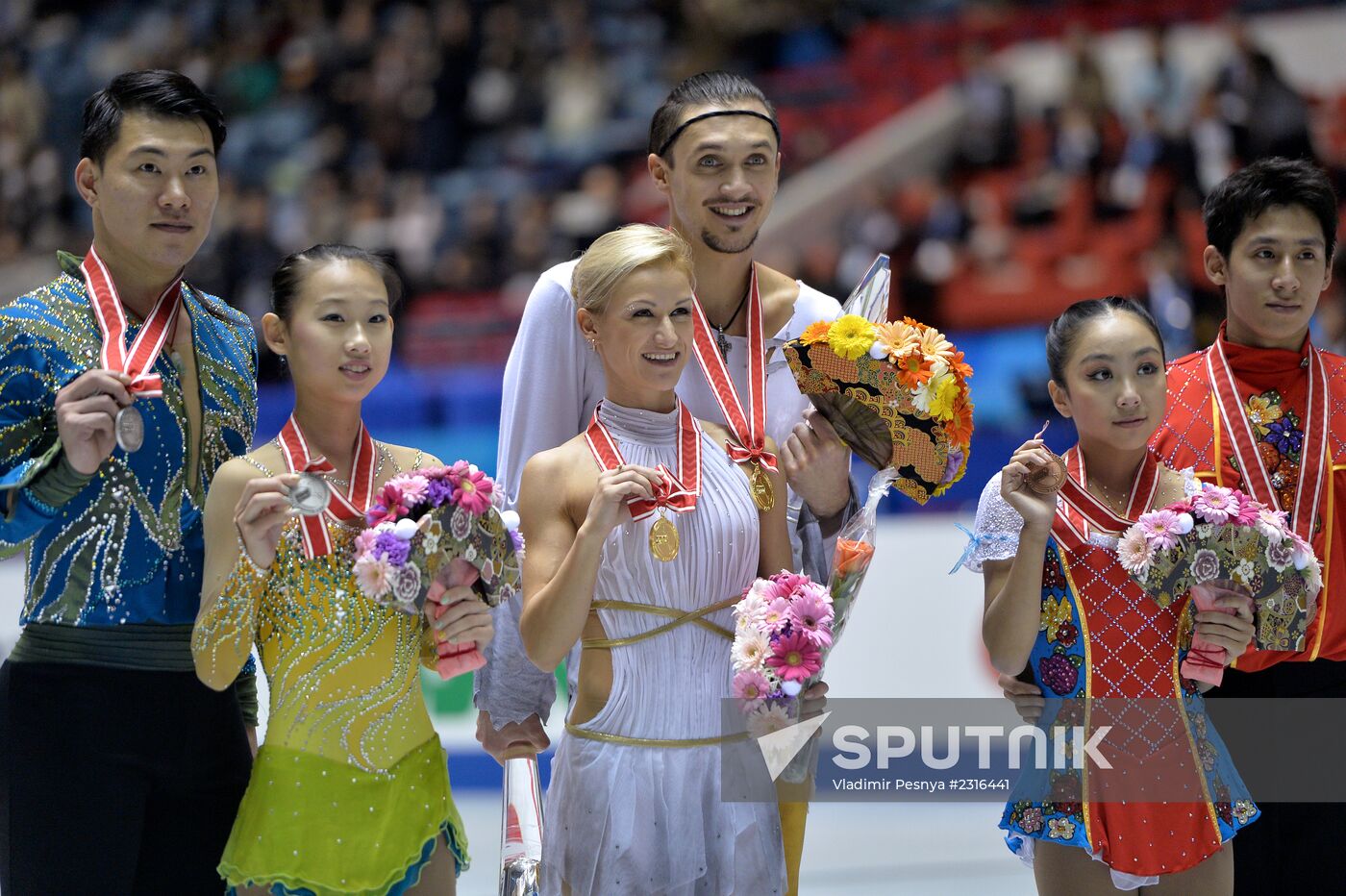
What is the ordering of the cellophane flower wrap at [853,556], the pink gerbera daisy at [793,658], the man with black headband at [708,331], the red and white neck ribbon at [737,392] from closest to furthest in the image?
the pink gerbera daisy at [793,658]
the cellophane flower wrap at [853,556]
the red and white neck ribbon at [737,392]
the man with black headband at [708,331]

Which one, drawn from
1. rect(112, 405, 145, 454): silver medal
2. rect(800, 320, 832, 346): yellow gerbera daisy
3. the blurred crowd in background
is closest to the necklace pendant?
rect(800, 320, 832, 346): yellow gerbera daisy

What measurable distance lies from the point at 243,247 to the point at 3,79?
3440 millimetres

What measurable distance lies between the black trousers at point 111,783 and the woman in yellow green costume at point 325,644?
23 cm

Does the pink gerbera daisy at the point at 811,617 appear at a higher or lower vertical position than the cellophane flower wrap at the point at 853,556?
lower

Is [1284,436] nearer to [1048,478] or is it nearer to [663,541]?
[1048,478]

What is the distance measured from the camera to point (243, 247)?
36.6ft

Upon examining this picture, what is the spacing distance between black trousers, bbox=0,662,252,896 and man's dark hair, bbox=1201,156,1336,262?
8.11 feet

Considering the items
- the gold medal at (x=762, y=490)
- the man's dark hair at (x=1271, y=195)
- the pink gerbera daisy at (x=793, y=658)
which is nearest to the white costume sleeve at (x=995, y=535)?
the gold medal at (x=762, y=490)

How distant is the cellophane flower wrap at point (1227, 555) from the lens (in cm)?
302

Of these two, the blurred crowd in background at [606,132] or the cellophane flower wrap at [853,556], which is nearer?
the cellophane flower wrap at [853,556]

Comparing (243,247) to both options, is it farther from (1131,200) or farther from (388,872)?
(388,872)

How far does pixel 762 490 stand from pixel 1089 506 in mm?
710

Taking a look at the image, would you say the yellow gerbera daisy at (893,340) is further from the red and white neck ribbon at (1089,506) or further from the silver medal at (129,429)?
the silver medal at (129,429)

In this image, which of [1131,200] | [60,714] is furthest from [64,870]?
[1131,200]
